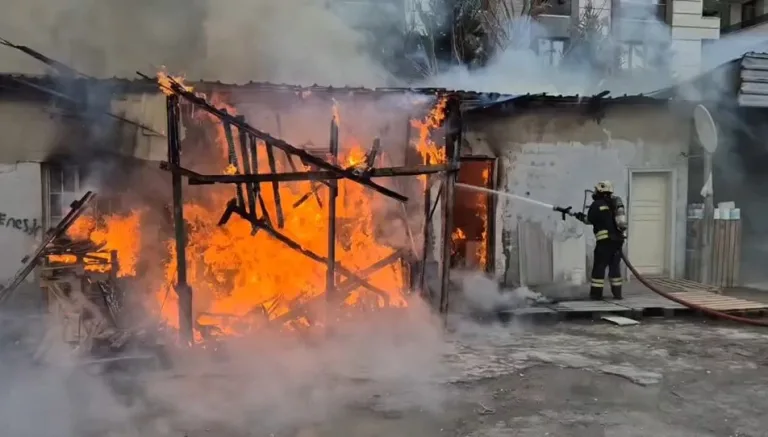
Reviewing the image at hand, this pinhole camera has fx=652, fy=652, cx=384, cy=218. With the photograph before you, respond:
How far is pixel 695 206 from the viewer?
39.5 ft

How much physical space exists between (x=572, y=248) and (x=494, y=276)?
4.97 ft

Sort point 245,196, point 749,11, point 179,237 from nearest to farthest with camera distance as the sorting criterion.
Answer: point 179,237 < point 245,196 < point 749,11

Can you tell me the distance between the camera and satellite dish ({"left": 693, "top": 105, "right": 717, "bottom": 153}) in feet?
36.3

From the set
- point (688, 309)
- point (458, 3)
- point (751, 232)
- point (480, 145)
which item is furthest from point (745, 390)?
point (458, 3)

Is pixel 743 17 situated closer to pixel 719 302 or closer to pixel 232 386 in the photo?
pixel 719 302

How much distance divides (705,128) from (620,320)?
4.37 m

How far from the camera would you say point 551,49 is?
1917cm

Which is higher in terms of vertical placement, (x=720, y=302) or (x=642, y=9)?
(x=642, y=9)

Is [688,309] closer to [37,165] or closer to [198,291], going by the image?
[198,291]

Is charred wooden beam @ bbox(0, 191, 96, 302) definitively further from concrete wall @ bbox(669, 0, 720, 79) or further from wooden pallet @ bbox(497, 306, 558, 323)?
concrete wall @ bbox(669, 0, 720, 79)

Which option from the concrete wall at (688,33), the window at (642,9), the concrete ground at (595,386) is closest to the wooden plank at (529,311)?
the concrete ground at (595,386)

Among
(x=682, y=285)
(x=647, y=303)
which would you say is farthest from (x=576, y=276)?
(x=647, y=303)

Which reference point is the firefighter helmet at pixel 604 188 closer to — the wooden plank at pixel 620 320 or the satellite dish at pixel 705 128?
the wooden plank at pixel 620 320

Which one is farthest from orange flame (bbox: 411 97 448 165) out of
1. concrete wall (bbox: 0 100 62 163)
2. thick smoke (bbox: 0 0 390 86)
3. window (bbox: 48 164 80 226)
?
concrete wall (bbox: 0 100 62 163)
